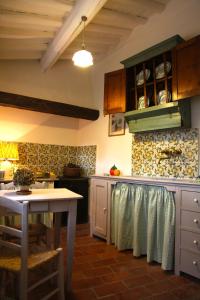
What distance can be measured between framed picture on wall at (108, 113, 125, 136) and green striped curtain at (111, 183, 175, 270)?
1.14m

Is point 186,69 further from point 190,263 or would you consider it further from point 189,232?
point 190,263

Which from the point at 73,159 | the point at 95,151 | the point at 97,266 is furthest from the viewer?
the point at 73,159

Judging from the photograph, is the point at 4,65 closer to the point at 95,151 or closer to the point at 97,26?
the point at 97,26

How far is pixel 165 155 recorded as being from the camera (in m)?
3.11

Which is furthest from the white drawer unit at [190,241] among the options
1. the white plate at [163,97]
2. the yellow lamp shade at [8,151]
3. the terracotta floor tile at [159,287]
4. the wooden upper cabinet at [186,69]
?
the yellow lamp shade at [8,151]

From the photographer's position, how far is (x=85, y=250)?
9.71ft

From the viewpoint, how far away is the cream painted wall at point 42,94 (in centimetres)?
389

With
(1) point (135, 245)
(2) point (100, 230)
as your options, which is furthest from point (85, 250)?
(1) point (135, 245)

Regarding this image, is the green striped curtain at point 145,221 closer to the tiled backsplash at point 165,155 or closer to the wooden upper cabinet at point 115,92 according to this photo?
the tiled backsplash at point 165,155

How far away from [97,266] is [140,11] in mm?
3438

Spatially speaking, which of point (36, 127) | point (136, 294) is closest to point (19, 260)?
point (136, 294)

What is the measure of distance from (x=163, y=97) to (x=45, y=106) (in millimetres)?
1993

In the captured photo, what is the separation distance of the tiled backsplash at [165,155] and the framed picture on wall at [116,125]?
1.20 ft

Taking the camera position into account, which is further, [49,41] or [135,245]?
[49,41]
